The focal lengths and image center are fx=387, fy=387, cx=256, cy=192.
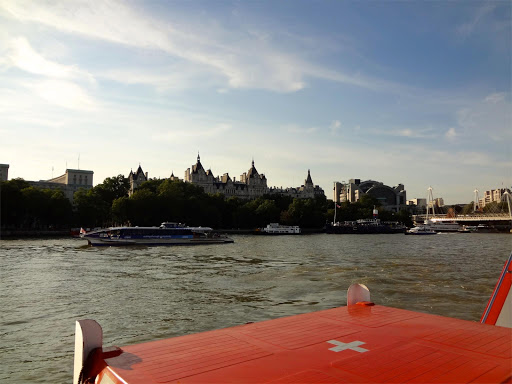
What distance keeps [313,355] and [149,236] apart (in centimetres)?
5829

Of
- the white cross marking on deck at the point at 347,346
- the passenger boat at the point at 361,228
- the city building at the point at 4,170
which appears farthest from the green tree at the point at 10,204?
the white cross marking on deck at the point at 347,346

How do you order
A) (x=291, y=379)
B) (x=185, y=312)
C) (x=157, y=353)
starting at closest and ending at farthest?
(x=291, y=379) → (x=157, y=353) → (x=185, y=312)

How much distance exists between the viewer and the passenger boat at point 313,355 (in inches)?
188

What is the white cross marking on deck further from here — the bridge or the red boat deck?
the bridge

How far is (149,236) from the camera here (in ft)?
200

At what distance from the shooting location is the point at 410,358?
5.40 metres

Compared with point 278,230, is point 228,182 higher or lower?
higher

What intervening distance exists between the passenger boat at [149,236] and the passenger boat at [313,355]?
180ft

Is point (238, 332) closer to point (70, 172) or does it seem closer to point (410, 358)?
point (410, 358)

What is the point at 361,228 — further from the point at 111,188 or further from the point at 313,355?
the point at 313,355

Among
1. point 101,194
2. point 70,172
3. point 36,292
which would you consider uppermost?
point 70,172

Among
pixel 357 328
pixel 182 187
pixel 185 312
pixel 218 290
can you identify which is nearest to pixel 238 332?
pixel 357 328

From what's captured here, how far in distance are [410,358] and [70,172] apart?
6719 inches

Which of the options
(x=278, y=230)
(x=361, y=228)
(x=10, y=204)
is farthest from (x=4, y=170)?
(x=361, y=228)
